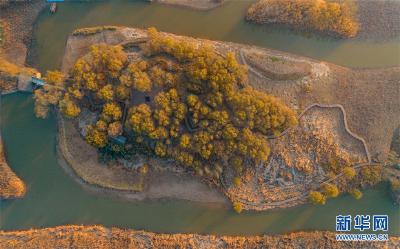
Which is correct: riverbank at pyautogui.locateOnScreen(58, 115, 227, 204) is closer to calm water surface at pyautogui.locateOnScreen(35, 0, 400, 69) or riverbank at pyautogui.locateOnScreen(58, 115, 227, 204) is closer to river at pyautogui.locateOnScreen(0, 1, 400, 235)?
river at pyautogui.locateOnScreen(0, 1, 400, 235)

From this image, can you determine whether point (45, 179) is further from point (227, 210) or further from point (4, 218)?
point (227, 210)

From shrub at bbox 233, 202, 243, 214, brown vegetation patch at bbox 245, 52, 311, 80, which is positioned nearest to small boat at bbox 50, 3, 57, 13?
brown vegetation patch at bbox 245, 52, 311, 80

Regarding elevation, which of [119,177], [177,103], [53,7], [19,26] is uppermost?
[53,7]

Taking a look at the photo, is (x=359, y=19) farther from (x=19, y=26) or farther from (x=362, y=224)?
(x=19, y=26)

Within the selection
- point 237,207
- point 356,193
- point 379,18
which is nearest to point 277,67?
point 379,18

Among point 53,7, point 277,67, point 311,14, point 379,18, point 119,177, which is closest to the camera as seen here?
point 277,67

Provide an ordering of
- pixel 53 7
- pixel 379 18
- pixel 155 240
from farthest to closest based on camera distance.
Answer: pixel 53 7, pixel 379 18, pixel 155 240

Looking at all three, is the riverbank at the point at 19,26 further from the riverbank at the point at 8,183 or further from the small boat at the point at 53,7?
the riverbank at the point at 8,183
